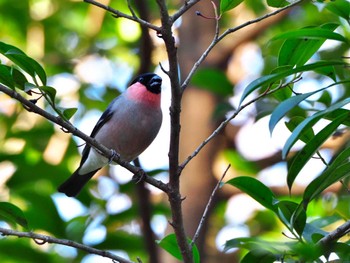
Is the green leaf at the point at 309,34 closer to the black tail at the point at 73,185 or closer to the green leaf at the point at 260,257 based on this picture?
the green leaf at the point at 260,257

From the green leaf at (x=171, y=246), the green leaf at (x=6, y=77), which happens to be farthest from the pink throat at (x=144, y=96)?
the green leaf at (x=6, y=77)

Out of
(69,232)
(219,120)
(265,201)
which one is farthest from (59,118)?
(219,120)

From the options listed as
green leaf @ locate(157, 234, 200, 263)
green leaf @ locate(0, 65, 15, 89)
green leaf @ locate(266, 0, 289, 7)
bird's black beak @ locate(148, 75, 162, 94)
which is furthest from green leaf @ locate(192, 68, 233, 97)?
green leaf @ locate(0, 65, 15, 89)

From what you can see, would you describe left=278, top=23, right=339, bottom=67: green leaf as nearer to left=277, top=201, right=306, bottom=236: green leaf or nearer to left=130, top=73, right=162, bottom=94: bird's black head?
left=277, top=201, right=306, bottom=236: green leaf

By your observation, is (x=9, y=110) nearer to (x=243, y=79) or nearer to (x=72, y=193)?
(x=72, y=193)

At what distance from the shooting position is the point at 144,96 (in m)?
4.47

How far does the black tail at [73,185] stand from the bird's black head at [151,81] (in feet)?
2.66

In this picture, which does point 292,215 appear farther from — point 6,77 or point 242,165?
point 242,165

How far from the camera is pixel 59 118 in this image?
7.53 feet

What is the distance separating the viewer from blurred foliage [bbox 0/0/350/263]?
2191 mm

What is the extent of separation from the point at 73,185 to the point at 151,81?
90cm

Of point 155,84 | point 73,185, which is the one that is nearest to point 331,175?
point 155,84

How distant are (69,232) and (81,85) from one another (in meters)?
1.95

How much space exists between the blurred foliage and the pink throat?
32 centimetres
